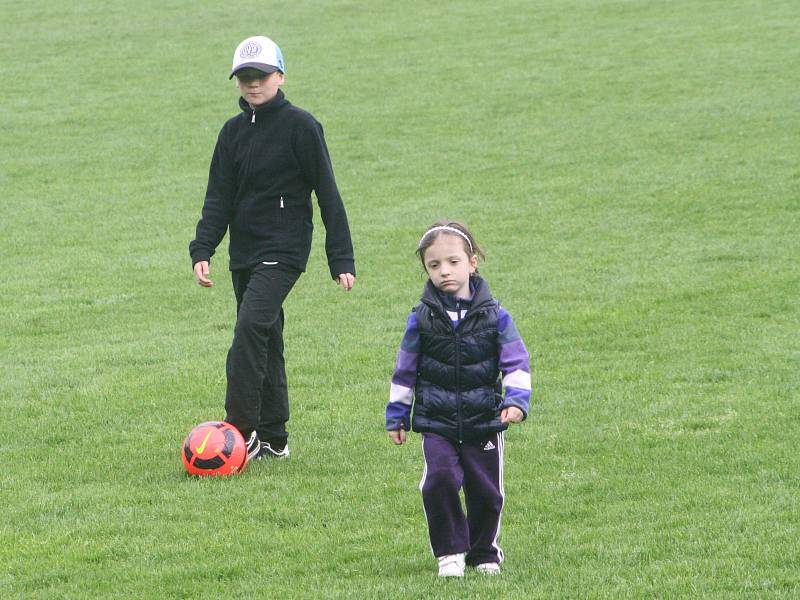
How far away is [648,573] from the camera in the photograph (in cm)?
642

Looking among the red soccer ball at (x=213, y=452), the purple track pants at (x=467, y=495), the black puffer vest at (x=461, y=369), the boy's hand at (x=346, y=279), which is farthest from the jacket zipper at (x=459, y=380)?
the red soccer ball at (x=213, y=452)

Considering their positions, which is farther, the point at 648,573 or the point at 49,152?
the point at 49,152

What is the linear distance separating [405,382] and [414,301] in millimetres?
8299

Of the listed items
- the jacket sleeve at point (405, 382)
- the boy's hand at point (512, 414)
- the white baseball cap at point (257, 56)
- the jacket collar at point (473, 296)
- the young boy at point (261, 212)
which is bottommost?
the boy's hand at point (512, 414)

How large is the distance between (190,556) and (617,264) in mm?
9822

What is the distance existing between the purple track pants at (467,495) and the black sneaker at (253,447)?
268 cm

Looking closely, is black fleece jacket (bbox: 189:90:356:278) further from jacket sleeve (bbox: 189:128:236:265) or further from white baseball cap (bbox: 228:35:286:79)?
white baseball cap (bbox: 228:35:286:79)

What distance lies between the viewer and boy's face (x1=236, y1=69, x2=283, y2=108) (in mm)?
8773

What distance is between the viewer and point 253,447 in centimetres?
913

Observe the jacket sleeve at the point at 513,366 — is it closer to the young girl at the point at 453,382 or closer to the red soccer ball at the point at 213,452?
the young girl at the point at 453,382

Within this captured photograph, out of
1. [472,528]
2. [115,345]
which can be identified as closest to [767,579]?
[472,528]

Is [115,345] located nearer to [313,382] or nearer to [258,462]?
[313,382]

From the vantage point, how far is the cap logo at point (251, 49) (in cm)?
872

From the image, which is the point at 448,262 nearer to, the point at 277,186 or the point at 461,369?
the point at 461,369
